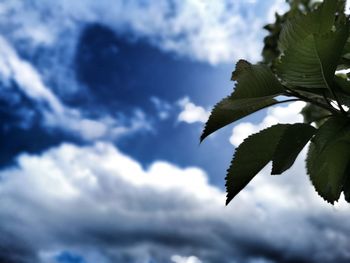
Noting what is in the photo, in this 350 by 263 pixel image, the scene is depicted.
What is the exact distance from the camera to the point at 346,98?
122 cm

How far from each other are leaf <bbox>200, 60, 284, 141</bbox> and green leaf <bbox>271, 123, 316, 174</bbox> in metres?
0.11

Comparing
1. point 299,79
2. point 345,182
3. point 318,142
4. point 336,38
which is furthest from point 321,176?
point 336,38

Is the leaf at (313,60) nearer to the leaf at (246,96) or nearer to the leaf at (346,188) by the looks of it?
the leaf at (246,96)

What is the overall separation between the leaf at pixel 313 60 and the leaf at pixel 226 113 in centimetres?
10

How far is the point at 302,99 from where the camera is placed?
1297 millimetres

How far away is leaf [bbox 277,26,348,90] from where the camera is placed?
43.9 inches

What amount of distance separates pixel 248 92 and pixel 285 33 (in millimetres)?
222

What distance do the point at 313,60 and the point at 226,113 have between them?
11.0 inches

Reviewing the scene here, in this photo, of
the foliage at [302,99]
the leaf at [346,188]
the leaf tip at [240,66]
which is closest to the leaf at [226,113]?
the foliage at [302,99]

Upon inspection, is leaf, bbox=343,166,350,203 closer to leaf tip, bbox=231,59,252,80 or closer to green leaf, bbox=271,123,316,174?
green leaf, bbox=271,123,316,174

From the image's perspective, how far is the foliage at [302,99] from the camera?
3.79 ft

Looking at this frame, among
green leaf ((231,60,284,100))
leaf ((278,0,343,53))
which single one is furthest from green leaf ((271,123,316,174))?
leaf ((278,0,343,53))

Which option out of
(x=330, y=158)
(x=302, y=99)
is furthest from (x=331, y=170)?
(x=302, y=99)

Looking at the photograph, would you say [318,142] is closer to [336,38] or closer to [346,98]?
[346,98]
